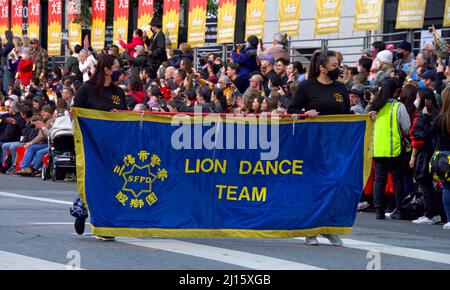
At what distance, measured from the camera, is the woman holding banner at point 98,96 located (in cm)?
1195

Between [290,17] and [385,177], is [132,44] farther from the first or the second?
[385,177]

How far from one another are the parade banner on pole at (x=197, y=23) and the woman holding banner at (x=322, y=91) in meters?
14.1

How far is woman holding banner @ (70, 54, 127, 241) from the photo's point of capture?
11953mm

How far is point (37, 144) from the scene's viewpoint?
83.5 feet

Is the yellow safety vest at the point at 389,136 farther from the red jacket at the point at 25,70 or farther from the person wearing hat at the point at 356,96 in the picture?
the red jacket at the point at 25,70

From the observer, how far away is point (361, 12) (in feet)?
70.3

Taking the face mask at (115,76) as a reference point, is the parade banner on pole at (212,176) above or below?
below

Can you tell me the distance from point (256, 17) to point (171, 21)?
381 cm

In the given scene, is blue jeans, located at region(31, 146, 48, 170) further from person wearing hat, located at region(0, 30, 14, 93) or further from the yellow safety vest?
the yellow safety vest

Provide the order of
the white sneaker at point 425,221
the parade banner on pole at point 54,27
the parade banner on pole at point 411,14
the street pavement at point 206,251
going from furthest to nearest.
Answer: the parade banner on pole at point 54,27 < the parade banner on pole at point 411,14 < the white sneaker at point 425,221 < the street pavement at point 206,251

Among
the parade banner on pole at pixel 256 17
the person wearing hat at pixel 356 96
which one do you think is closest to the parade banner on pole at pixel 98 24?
the parade banner on pole at pixel 256 17

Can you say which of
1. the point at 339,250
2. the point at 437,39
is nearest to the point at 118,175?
the point at 339,250

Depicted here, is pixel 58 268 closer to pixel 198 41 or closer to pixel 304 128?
pixel 304 128

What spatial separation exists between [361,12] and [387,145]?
5.95m
